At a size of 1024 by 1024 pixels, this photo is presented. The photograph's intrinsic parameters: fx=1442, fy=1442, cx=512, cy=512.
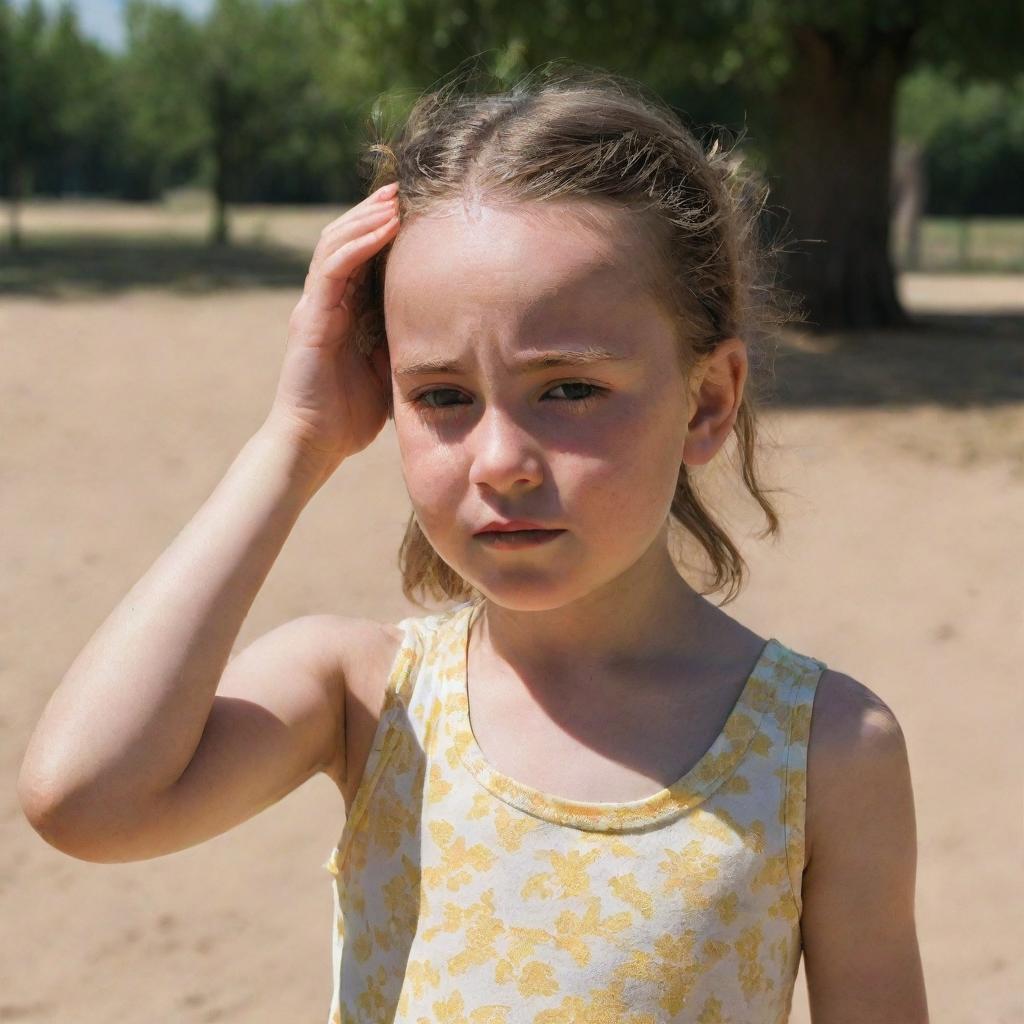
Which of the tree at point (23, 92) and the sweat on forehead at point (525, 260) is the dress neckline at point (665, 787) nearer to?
the sweat on forehead at point (525, 260)

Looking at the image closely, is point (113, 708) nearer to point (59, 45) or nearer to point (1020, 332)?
point (1020, 332)

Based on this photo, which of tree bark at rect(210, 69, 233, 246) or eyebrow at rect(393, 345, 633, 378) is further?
tree bark at rect(210, 69, 233, 246)

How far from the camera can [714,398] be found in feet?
5.50

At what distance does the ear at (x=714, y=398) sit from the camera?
5.35 feet

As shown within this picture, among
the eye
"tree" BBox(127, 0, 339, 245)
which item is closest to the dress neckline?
the eye

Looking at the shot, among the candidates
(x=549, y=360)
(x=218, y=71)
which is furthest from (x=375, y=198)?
(x=218, y=71)

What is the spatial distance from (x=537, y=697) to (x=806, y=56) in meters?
12.1

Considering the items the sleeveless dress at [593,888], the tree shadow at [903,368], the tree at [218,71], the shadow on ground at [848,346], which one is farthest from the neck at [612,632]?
the tree at [218,71]

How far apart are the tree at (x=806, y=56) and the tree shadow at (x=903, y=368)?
1.92ft

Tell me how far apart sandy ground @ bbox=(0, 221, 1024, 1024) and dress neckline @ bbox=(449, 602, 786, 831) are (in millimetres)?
904

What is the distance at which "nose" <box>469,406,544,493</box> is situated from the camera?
1.38m

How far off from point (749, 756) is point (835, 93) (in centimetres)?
1211

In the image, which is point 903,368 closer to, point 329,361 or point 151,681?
point 329,361

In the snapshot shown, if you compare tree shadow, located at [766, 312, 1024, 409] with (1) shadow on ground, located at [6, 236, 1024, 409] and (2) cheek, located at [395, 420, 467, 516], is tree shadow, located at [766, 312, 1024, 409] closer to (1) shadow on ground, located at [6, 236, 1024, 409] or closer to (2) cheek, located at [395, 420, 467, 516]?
(1) shadow on ground, located at [6, 236, 1024, 409]
